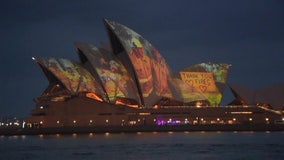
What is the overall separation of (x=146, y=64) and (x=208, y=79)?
13444 millimetres

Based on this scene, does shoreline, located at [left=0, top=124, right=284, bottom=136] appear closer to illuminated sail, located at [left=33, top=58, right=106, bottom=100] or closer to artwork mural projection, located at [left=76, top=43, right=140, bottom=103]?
artwork mural projection, located at [left=76, top=43, right=140, bottom=103]

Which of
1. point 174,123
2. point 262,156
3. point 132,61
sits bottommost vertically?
point 262,156

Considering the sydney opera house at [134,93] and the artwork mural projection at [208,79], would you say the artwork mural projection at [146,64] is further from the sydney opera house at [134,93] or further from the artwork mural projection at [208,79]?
the artwork mural projection at [208,79]

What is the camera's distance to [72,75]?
83.7 meters

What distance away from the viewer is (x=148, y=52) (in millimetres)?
83938

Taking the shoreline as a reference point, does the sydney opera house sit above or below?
above

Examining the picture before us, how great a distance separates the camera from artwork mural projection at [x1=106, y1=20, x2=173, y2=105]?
79631 millimetres

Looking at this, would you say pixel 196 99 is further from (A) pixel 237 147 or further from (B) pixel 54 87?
(A) pixel 237 147

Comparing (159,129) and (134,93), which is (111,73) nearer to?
(134,93)

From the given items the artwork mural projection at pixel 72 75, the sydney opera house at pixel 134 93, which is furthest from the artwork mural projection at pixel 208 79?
the artwork mural projection at pixel 72 75

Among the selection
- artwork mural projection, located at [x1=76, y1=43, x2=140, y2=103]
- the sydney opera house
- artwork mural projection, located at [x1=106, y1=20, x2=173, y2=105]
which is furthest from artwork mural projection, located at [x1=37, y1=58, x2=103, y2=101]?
artwork mural projection, located at [x1=106, y1=20, x2=173, y2=105]

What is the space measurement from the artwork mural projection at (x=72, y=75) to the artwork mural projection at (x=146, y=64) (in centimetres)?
685

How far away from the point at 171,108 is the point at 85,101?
505 inches

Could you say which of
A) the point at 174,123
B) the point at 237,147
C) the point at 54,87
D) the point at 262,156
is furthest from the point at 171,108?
the point at 262,156
